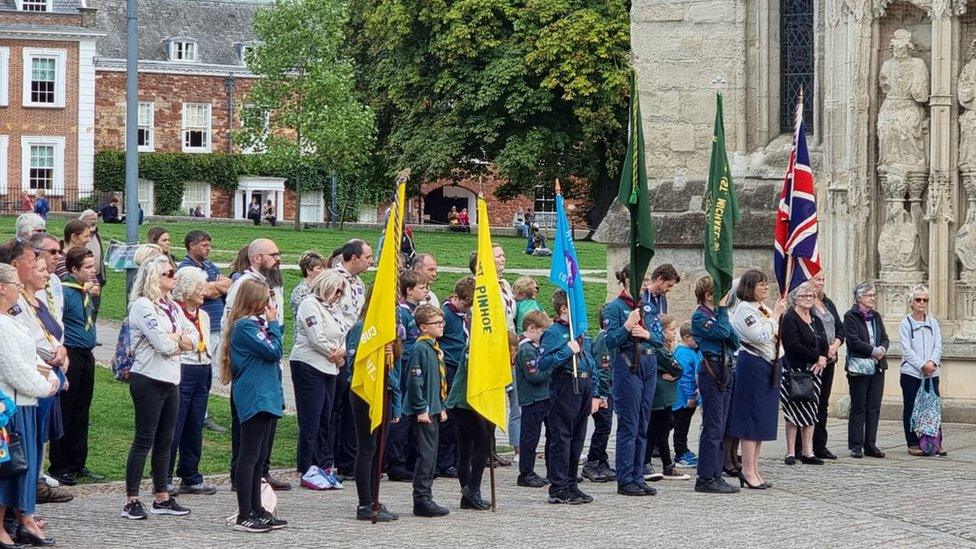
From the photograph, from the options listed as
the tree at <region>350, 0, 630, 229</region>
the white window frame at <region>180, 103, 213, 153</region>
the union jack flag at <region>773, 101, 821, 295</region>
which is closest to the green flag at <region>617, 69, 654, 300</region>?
the union jack flag at <region>773, 101, 821, 295</region>

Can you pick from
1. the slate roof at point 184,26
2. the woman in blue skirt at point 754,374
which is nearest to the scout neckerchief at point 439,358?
the woman in blue skirt at point 754,374

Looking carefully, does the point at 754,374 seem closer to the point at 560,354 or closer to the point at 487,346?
the point at 560,354

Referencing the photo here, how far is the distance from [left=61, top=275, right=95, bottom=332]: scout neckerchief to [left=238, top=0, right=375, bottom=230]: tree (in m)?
39.7

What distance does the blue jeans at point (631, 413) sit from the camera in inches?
505

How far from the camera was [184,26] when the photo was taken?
72438 millimetres

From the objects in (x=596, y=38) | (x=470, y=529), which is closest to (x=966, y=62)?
(x=470, y=529)

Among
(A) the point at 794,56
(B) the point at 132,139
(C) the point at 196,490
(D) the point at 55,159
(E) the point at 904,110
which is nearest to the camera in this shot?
(C) the point at 196,490

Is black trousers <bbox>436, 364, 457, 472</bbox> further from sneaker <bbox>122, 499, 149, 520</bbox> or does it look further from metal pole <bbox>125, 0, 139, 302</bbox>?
metal pole <bbox>125, 0, 139, 302</bbox>

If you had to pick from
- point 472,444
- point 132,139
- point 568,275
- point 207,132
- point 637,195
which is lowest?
point 472,444

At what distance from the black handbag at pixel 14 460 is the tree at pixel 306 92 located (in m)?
42.7

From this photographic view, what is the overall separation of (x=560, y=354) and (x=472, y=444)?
0.96 meters

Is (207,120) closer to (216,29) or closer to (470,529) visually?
(216,29)

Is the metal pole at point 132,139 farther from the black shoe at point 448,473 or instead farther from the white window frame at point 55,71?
the white window frame at point 55,71

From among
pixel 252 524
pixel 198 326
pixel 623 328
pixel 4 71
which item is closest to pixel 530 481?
pixel 623 328
